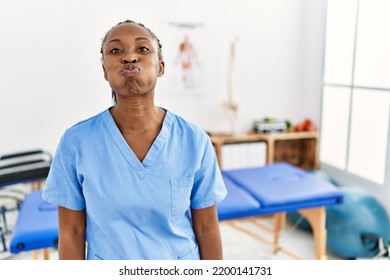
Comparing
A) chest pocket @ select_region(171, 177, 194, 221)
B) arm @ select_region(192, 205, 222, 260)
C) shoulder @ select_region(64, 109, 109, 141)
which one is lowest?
arm @ select_region(192, 205, 222, 260)

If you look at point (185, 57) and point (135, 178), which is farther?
point (185, 57)

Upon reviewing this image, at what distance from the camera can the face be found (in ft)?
2.05

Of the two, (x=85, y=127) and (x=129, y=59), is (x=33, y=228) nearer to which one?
(x=85, y=127)

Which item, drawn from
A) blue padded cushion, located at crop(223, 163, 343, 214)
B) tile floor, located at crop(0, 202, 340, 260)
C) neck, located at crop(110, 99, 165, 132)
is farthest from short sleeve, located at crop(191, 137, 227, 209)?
tile floor, located at crop(0, 202, 340, 260)

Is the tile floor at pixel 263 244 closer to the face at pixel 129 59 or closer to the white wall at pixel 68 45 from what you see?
the white wall at pixel 68 45

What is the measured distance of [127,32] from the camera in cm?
64

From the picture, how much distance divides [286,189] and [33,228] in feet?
Answer: 3.39

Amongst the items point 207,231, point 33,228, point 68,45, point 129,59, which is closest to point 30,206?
point 33,228

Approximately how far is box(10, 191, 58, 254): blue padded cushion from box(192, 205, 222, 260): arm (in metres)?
0.65

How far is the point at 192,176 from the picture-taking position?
734mm

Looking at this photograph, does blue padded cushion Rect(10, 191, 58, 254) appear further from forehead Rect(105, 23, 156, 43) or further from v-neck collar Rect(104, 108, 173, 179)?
forehead Rect(105, 23, 156, 43)

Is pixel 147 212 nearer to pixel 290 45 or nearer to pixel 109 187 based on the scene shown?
pixel 109 187

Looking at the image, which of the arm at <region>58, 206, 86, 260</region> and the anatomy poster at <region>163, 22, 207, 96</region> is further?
the anatomy poster at <region>163, 22, 207, 96</region>
